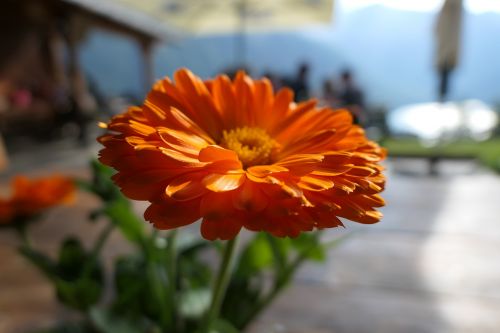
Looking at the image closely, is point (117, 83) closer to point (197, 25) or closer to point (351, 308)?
point (197, 25)

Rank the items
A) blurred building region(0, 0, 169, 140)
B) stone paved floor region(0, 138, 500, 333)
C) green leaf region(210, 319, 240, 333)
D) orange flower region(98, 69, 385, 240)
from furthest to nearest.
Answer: blurred building region(0, 0, 169, 140) < stone paved floor region(0, 138, 500, 333) < green leaf region(210, 319, 240, 333) < orange flower region(98, 69, 385, 240)

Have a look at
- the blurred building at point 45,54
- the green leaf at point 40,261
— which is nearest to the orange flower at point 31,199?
the green leaf at point 40,261

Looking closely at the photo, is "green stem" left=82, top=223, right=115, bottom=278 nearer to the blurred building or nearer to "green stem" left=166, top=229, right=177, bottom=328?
"green stem" left=166, top=229, right=177, bottom=328

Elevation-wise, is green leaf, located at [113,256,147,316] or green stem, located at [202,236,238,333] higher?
green stem, located at [202,236,238,333]

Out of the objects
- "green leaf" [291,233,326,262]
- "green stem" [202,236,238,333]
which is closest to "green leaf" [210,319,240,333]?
"green stem" [202,236,238,333]

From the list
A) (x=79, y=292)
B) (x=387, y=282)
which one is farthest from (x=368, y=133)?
(x=79, y=292)

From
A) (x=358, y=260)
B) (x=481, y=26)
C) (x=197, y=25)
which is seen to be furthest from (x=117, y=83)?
(x=481, y=26)

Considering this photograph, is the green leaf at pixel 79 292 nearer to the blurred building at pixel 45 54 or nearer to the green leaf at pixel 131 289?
the green leaf at pixel 131 289
